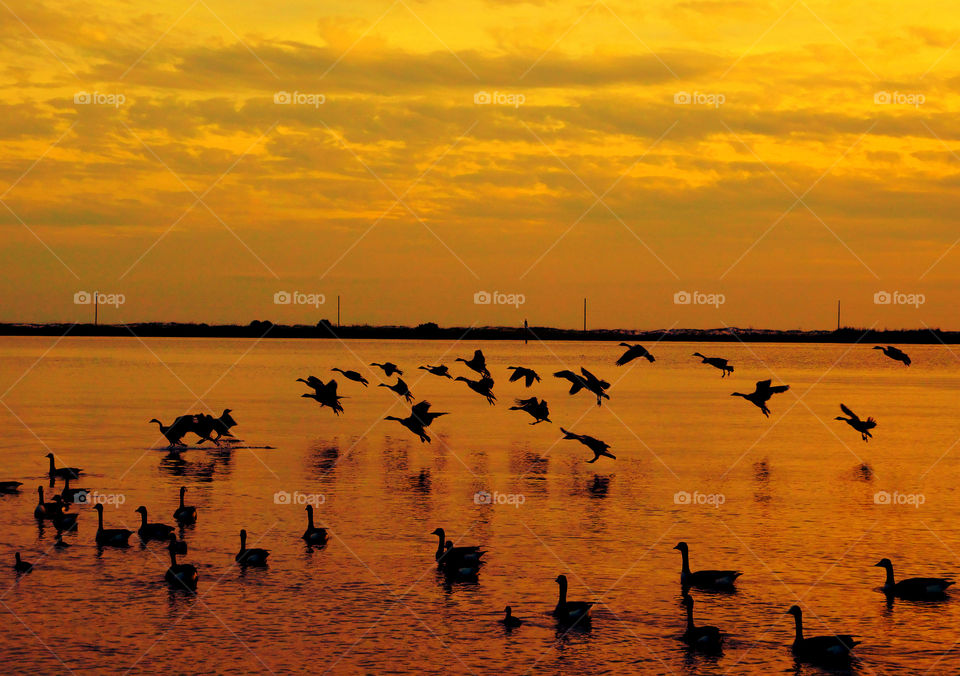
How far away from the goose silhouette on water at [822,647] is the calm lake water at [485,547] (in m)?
0.31

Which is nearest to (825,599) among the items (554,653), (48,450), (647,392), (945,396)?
(554,653)

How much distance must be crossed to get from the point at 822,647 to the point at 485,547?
28.2 feet

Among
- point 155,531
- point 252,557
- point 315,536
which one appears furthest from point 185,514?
point 252,557

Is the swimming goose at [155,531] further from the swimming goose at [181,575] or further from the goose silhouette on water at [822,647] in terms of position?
the goose silhouette on water at [822,647]

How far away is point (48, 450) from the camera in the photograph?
124 feet

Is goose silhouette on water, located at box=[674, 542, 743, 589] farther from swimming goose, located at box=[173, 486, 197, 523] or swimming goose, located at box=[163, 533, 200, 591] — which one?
swimming goose, located at box=[173, 486, 197, 523]

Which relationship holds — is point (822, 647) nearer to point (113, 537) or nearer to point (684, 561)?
point (684, 561)

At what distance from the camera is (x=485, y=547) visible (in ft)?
75.9

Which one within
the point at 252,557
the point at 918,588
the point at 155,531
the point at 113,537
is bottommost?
the point at 918,588

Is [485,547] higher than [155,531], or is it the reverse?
[155,531]

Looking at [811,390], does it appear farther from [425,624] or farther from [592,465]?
[425,624]

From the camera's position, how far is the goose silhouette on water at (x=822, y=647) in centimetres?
1611

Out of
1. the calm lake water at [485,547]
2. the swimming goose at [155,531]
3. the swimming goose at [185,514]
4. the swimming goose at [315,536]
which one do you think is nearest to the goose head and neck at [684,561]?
the calm lake water at [485,547]

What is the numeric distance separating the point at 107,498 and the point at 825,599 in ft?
60.0
